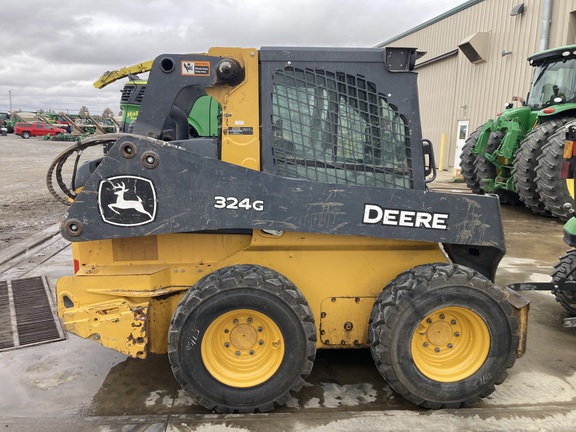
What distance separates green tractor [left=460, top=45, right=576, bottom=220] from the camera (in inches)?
333

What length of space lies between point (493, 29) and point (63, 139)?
37.7 metres

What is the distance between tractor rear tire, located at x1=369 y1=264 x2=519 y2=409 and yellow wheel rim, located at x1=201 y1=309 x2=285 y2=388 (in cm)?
67

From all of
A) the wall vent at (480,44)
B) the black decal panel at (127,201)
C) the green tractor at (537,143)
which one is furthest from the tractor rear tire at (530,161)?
the wall vent at (480,44)

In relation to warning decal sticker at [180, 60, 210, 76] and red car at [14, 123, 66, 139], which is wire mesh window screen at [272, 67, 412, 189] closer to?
warning decal sticker at [180, 60, 210, 76]

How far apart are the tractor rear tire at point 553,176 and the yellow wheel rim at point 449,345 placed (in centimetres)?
619

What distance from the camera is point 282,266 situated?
3.30 meters

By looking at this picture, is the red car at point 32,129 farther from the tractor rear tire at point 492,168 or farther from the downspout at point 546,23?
the tractor rear tire at point 492,168

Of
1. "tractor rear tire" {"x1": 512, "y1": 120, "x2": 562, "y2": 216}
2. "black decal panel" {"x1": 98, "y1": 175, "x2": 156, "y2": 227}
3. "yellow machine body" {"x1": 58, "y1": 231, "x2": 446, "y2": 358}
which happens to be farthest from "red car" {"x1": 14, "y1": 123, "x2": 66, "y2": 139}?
"black decal panel" {"x1": 98, "y1": 175, "x2": 156, "y2": 227}

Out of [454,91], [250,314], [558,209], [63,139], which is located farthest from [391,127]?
[63,139]

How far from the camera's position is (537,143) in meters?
8.83

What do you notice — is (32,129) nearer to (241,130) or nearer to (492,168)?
(492,168)

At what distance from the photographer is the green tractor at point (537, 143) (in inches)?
333

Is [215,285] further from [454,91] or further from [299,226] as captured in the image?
[454,91]

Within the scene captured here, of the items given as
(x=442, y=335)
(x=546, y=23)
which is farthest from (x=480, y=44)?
(x=442, y=335)
